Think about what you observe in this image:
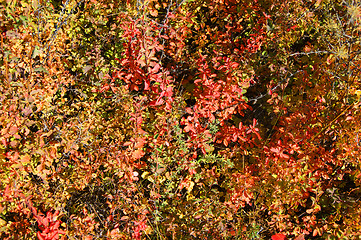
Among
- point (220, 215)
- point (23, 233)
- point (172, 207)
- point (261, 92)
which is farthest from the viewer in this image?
point (261, 92)

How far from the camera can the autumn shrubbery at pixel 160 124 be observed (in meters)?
2.00

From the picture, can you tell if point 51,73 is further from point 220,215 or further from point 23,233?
point 220,215

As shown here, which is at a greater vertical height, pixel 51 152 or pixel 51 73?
pixel 51 73

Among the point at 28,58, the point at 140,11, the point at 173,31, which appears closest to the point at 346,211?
Answer: the point at 173,31

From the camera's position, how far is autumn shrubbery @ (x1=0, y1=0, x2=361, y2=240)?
2002mm

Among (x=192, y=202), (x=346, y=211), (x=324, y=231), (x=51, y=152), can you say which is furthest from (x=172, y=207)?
(x=346, y=211)

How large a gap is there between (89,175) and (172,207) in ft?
2.34

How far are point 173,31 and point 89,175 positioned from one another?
1254 millimetres

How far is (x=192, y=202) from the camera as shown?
233 cm

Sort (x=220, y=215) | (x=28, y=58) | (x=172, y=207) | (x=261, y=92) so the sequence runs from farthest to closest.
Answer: (x=261, y=92) < (x=172, y=207) < (x=220, y=215) < (x=28, y=58)

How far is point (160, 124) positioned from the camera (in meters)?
2.23

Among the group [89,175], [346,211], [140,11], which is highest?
[140,11]

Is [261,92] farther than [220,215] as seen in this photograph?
Yes

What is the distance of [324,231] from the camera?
94.9 inches
